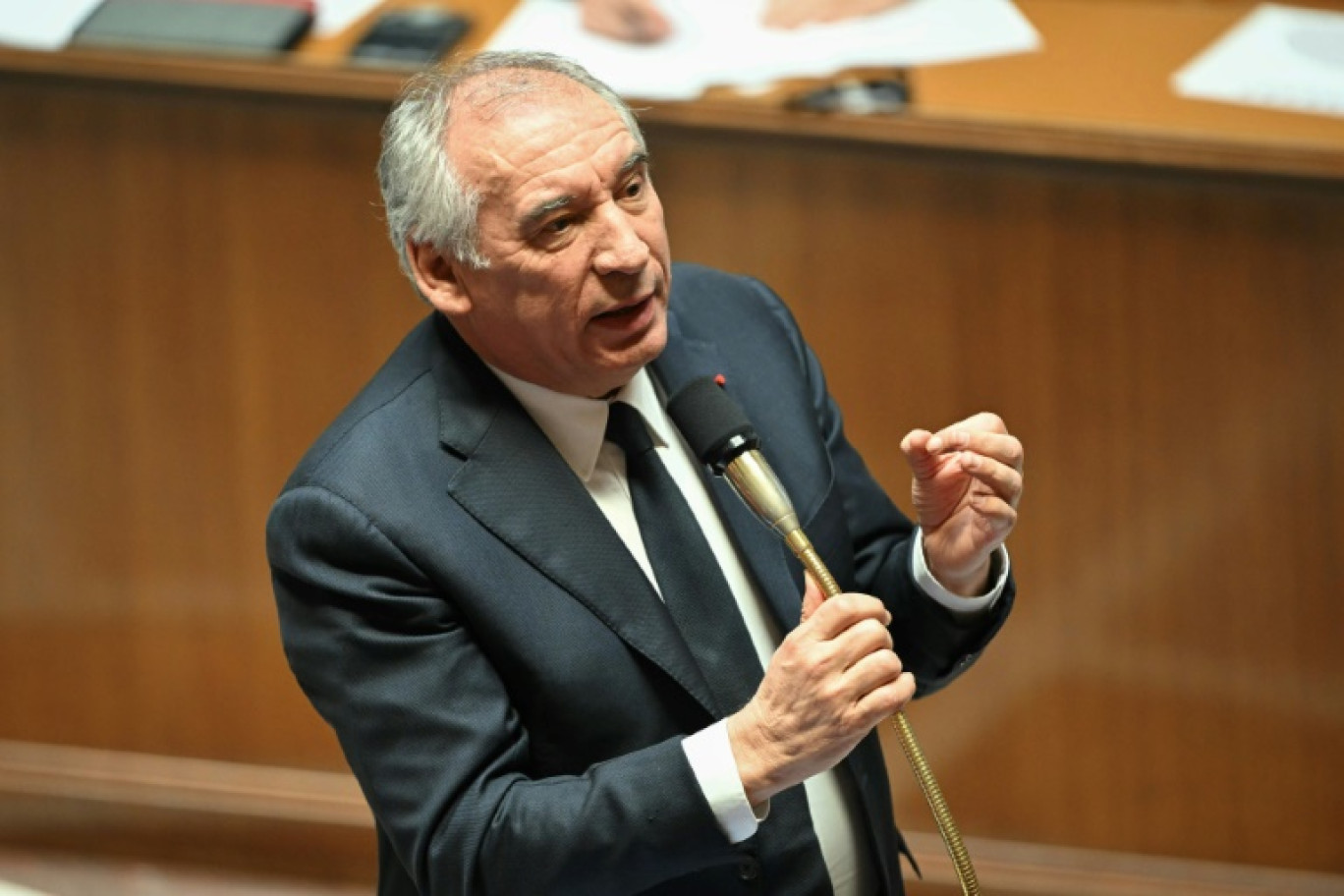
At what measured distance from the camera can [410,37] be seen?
260 centimetres

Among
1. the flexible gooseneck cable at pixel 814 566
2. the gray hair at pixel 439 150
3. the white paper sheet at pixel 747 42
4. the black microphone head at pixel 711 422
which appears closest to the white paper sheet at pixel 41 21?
the white paper sheet at pixel 747 42

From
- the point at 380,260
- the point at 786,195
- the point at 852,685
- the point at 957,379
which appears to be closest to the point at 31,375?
the point at 380,260

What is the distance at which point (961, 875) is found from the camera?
150cm

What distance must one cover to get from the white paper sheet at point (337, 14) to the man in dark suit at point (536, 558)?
1117 millimetres

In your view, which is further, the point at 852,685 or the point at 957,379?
the point at 957,379

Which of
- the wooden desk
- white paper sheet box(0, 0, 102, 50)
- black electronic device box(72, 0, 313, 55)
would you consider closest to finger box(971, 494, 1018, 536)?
the wooden desk

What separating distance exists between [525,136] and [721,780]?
544 mm

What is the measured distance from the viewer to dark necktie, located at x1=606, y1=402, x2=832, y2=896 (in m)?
1.64

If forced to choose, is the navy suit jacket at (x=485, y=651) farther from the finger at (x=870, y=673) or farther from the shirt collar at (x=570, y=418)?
the finger at (x=870, y=673)

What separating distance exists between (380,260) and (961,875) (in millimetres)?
1425

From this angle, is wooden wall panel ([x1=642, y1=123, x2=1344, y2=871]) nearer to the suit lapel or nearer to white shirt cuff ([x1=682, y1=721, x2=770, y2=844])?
the suit lapel

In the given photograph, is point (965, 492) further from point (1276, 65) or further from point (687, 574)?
point (1276, 65)

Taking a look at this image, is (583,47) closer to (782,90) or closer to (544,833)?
(782,90)

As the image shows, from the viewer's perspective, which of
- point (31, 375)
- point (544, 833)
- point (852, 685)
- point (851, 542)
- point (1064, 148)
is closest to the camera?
point (852, 685)
